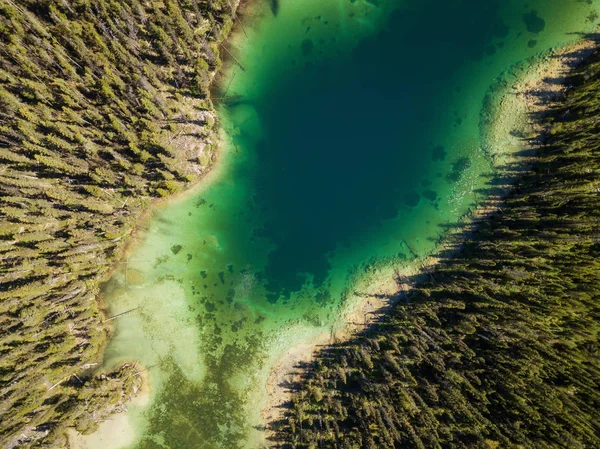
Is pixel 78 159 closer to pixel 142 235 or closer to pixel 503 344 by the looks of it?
pixel 142 235

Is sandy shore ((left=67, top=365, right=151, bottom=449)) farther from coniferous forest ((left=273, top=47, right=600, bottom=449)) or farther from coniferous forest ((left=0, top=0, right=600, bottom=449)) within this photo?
coniferous forest ((left=273, top=47, right=600, bottom=449))

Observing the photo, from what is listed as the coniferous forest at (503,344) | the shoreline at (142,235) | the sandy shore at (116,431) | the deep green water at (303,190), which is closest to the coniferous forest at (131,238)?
the coniferous forest at (503,344)

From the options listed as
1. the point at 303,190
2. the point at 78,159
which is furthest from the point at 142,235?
the point at 303,190

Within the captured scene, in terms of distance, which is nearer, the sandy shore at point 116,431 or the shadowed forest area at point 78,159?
the shadowed forest area at point 78,159

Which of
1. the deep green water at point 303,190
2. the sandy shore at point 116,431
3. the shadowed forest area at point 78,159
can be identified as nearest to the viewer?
the shadowed forest area at point 78,159

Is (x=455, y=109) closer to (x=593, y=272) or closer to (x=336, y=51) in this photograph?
(x=336, y=51)

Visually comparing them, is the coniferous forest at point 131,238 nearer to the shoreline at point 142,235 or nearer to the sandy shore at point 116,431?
the shoreline at point 142,235
